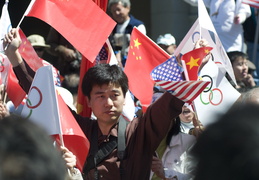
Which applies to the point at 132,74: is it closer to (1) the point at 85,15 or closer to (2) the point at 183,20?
(1) the point at 85,15

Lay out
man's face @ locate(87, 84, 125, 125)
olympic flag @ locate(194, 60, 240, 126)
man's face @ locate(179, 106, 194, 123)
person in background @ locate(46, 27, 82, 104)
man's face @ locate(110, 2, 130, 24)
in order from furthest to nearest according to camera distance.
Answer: man's face @ locate(110, 2, 130, 24)
person in background @ locate(46, 27, 82, 104)
man's face @ locate(179, 106, 194, 123)
olympic flag @ locate(194, 60, 240, 126)
man's face @ locate(87, 84, 125, 125)

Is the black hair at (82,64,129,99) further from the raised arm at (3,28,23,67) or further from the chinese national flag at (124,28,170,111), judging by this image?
the chinese national flag at (124,28,170,111)

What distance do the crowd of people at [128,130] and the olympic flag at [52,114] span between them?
13 cm

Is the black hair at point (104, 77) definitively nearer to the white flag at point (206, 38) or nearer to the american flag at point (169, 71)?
the american flag at point (169, 71)

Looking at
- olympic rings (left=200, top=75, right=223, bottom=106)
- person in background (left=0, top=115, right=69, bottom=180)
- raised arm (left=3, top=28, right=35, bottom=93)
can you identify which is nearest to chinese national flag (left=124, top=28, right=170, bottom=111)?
olympic rings (left=200, top=75, right=223, bottom=106)

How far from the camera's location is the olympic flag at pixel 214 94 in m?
4.97

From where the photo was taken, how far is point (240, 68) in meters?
7.22

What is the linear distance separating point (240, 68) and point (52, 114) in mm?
3509

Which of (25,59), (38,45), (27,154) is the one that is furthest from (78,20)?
(27,154)

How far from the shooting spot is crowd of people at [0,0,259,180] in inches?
64.6

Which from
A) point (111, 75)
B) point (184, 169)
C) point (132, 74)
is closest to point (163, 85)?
point (111, 75)

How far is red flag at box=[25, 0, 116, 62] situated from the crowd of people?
0.43 meters

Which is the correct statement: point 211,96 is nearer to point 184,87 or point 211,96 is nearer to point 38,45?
point 184,87

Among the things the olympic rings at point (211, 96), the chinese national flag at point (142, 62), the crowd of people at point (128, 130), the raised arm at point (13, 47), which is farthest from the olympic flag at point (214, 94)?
the raised arm at point (13, 47)
